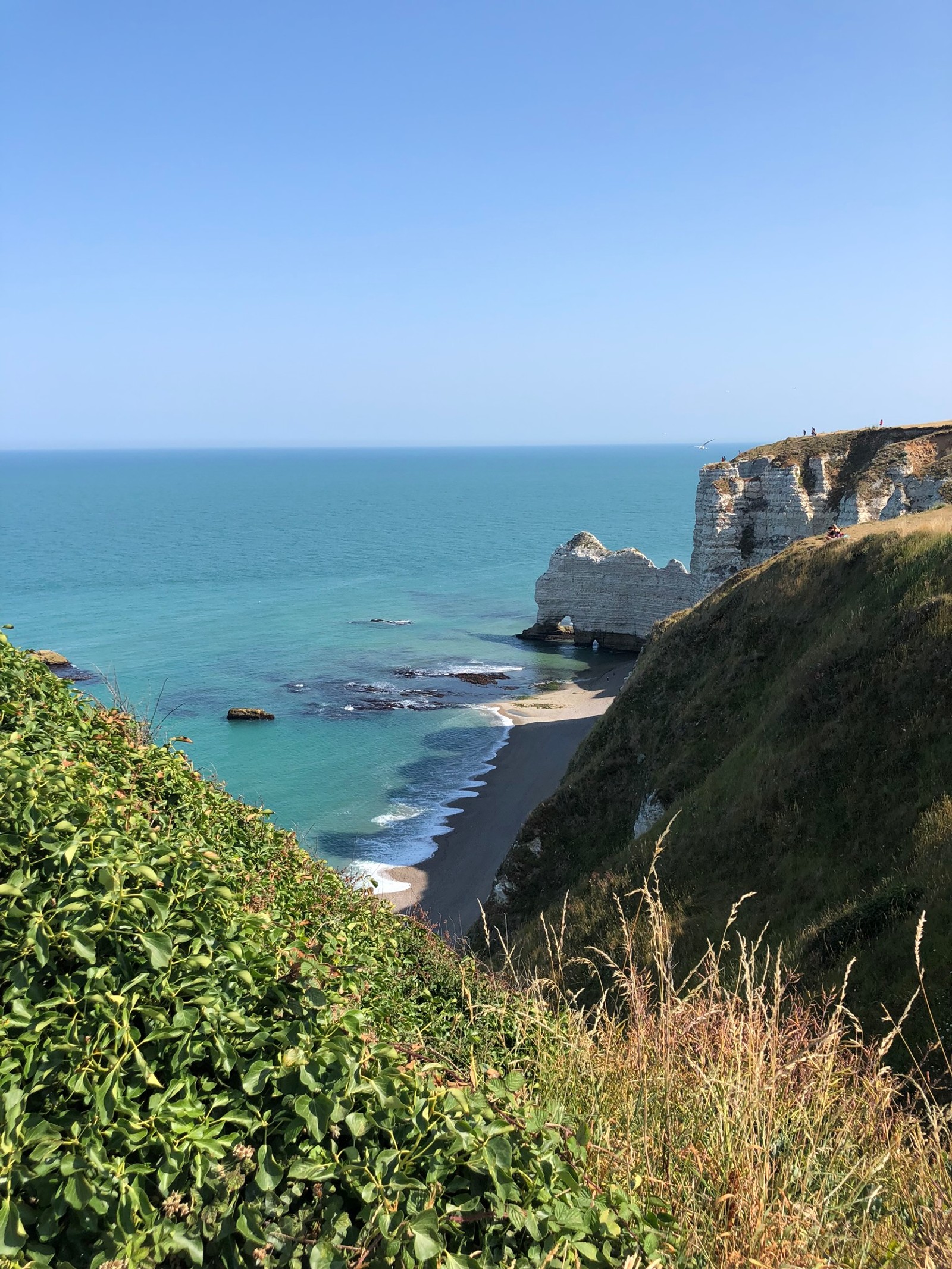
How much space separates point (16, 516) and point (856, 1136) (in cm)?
20505

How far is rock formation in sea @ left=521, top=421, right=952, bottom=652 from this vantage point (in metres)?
50.1

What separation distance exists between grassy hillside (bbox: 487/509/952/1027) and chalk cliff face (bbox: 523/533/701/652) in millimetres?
43473

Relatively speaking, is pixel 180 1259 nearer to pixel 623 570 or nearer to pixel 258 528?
pixel 623 570

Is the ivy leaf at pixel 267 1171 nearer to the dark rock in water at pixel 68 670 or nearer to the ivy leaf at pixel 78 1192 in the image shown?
the ivy leaf at pixel 78 1192

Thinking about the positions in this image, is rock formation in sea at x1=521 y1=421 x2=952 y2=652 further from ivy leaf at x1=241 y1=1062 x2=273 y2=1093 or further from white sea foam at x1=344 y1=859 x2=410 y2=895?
ivy leaf at x1=241 y1=1062 x2=273 y2=1093

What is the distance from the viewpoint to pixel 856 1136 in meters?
5.77

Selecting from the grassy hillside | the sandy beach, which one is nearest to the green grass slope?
the grassy hillside

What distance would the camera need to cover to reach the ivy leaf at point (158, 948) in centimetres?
458

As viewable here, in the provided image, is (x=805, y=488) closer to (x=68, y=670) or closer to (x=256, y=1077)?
(x=68, y=670)

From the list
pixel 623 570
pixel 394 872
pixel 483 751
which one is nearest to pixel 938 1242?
pixel 394 872

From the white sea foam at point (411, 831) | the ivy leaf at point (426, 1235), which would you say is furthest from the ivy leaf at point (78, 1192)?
the white sea foam at point (411, 831)

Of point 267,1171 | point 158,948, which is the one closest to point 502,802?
point 158,948

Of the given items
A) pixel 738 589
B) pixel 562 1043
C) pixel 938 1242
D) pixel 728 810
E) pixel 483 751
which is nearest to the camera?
pixel 938 1242

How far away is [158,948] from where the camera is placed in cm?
462
